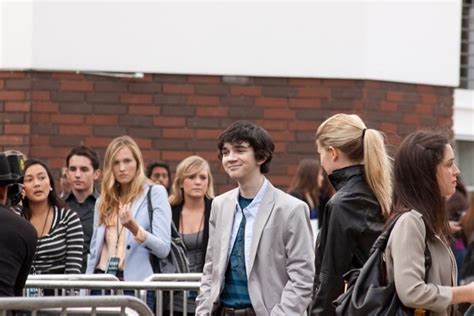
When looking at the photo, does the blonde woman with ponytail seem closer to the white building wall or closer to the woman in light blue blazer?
the woman in light blue blazer

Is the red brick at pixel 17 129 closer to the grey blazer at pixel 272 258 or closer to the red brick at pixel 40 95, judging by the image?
the red brick at pixel 40 95

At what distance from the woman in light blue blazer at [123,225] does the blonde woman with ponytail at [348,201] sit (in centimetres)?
303

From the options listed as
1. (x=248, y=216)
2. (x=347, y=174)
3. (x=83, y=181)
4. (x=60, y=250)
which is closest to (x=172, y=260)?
(x=60, y=250)

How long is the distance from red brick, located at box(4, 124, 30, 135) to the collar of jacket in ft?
22.9

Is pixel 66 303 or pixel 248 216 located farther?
pixel 248 216

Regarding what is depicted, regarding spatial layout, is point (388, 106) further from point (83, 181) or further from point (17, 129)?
point (83, 181)

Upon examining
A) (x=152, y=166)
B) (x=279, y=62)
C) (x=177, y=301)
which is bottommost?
(x=177, y=301)

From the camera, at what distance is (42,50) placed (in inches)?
543

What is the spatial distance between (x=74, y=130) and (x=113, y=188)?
11.0 feet

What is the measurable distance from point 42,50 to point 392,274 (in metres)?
8.23

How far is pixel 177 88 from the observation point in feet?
46.0

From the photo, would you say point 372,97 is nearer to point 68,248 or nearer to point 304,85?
point 304,85

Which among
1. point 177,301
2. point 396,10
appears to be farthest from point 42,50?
point 177,301

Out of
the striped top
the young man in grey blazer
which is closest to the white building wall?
the striped top
